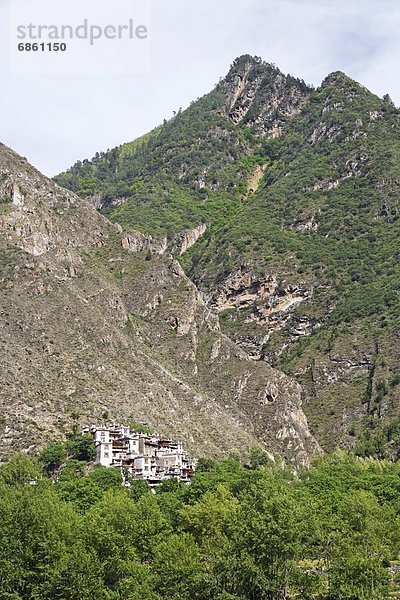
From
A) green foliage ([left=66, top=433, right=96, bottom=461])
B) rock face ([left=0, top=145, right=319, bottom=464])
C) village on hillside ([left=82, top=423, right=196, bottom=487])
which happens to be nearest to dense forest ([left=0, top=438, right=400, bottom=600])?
green foliage ([left=66, top=433, right=96, bottom=461])

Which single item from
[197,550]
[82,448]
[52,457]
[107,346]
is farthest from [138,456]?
[197,550]

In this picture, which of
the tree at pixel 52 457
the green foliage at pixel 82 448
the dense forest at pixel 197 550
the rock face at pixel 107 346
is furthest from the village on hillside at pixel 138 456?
the dense forest at pixel 197 550

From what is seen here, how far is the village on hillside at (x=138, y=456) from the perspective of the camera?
109000 mm

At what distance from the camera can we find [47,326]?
434ft

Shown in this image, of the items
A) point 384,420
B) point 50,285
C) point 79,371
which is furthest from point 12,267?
point 384,420

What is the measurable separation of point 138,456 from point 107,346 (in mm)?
29059

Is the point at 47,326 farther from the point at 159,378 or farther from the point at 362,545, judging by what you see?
the point at 362,545

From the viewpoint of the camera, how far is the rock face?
121425 mm

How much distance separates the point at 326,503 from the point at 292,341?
353 ft

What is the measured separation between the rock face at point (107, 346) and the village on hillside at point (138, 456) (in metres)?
6.66

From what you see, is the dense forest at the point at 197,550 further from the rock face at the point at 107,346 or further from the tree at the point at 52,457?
the rock face at the point at 107,346

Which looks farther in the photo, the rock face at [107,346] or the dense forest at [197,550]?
the rock face at [107,346]

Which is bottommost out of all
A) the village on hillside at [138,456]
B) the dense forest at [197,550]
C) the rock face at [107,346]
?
the dense forest at [197,550]

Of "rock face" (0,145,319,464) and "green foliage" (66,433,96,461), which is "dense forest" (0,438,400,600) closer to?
"green foliage" (66,433,96,461)
